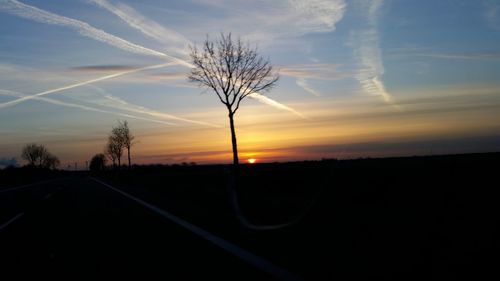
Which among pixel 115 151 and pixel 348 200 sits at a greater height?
pixel 115 151

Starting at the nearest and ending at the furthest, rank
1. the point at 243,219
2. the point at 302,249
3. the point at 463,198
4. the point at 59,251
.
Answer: the point at 302,249 < the point at 59,251 < the point at 243,219 < the point at 463,198

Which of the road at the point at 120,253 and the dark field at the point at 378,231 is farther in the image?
the road at the point at 120,253

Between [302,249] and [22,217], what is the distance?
33.3ft

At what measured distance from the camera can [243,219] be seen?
41.2 feet

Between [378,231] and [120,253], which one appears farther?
[378,231]

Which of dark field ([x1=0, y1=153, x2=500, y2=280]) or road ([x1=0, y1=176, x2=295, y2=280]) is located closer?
dark field ([x1=0, y1=153, x2=500, y2=280])

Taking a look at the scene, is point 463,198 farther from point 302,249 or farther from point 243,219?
point 302,249

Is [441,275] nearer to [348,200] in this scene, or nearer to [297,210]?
[297,210]

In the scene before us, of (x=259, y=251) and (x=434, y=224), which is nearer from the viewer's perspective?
(x=259, y=251)

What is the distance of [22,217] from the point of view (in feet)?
47.5

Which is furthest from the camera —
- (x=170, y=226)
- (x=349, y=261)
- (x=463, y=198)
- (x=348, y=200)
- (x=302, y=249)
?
(x=348, y=200)

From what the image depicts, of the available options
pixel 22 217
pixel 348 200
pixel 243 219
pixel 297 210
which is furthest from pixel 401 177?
pixel 22 217

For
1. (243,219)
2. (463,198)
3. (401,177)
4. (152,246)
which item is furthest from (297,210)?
(401,177)

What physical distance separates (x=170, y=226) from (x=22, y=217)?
5662mm
